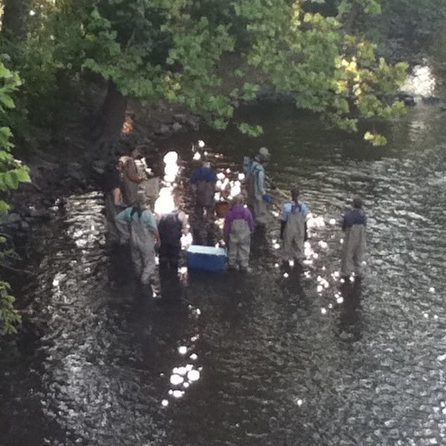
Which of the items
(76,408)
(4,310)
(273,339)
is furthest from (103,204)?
(4,310)

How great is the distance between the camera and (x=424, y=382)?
1404 centimetres

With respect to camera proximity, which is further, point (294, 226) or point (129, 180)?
point (129, 180)

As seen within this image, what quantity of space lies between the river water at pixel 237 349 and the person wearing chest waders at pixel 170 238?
2.40ft

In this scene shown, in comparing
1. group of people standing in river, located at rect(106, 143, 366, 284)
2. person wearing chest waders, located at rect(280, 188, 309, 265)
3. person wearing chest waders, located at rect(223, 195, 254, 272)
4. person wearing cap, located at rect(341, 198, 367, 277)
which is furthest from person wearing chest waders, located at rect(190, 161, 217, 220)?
person wearing cap, located at rect(341, 198, 367, 277)

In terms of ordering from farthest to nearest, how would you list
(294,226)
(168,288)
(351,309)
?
(294,226), (168,288), (351,309)

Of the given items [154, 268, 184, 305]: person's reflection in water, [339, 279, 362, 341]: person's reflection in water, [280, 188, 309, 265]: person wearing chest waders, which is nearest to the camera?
[339, 279, 362, 341]: person's reflection in water

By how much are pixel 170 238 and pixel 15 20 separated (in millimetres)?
9434

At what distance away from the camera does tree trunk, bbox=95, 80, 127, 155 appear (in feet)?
98.7

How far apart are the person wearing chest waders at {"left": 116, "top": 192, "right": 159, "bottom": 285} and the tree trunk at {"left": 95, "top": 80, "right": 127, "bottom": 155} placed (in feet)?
41.5

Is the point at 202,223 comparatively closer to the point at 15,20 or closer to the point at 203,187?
the point at 203,187

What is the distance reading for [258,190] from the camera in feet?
72.4

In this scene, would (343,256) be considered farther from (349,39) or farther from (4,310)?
(4,310)

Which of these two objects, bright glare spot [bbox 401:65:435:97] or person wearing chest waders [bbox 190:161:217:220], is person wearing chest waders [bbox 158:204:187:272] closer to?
person wearing chest waders [bbox 190:161:217:220]

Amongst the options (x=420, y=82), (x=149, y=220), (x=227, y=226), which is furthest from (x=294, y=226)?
(x=420, y=82)
